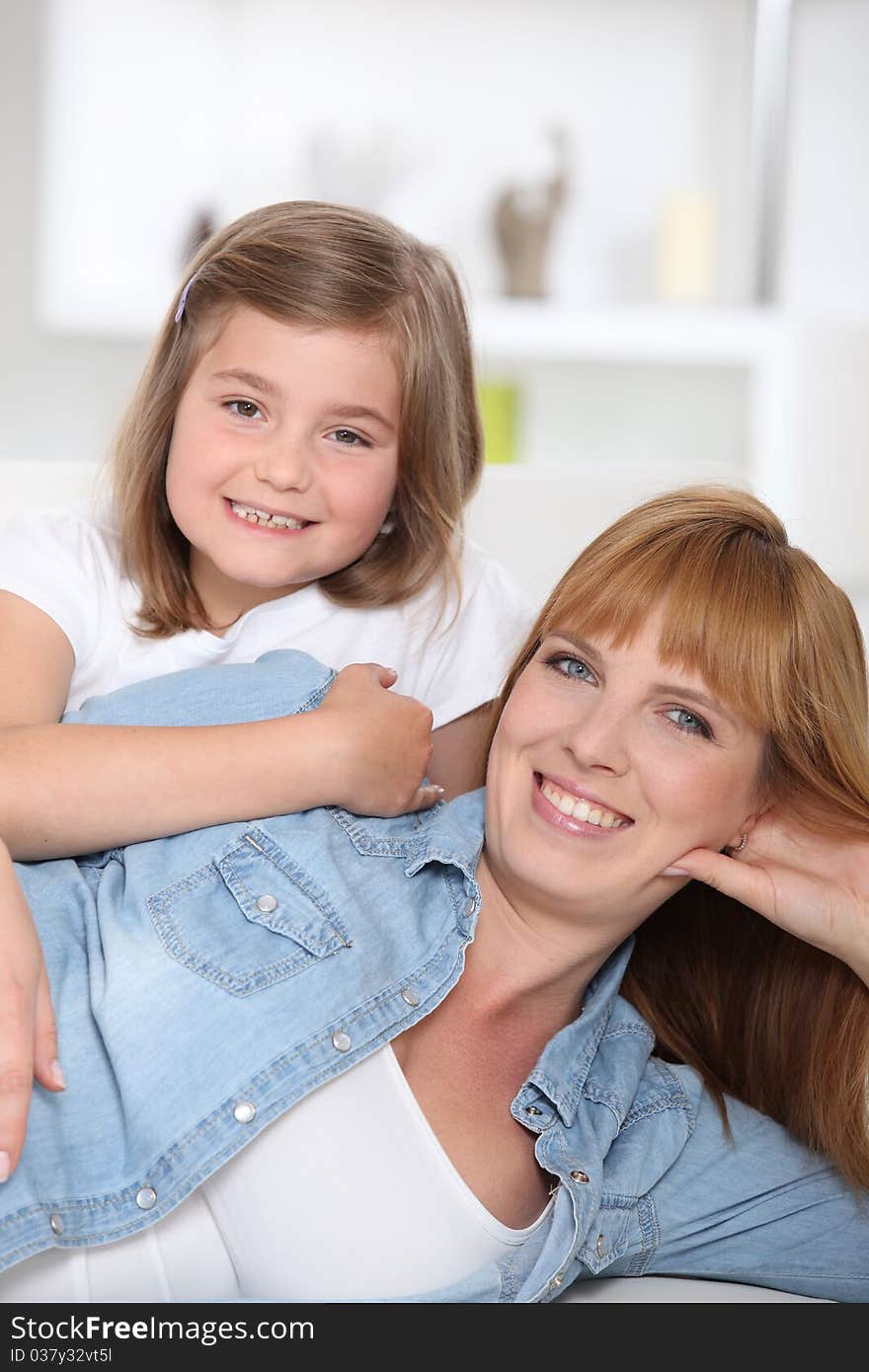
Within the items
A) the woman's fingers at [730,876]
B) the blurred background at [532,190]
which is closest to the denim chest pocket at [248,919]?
the woman's fingers at [730,876]

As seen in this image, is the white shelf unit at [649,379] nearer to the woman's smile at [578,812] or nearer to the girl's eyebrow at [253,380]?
the girl's eyebrow at [253,380]

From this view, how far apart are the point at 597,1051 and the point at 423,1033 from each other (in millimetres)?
219

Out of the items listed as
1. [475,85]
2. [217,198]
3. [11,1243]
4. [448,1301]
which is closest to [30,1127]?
[11,1243]

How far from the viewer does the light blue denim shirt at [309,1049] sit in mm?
1127

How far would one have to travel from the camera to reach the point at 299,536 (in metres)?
1.62

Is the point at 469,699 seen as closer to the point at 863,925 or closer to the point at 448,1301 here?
the point at 863,925

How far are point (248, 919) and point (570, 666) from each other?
0.39m

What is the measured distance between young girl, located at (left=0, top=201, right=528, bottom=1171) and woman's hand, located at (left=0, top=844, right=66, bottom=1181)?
0.47ft

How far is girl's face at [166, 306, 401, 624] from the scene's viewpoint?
5.14ft

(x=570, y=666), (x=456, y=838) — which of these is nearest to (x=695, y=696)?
(x=570, y=666)

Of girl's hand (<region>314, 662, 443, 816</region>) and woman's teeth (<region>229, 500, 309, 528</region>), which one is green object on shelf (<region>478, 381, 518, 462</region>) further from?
girl's hand (<region>314, 662, 443, 816</region>)

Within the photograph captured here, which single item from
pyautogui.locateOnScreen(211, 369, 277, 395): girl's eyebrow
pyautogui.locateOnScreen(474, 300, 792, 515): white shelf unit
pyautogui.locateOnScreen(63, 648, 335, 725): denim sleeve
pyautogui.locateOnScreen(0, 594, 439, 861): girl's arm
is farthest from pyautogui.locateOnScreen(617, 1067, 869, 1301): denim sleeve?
pyautogui.locateOnScreen(474, 300, 792, 515): white shelf unit

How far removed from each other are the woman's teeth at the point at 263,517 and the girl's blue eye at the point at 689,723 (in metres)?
0.52

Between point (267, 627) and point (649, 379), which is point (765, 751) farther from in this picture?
point (649, 379)
